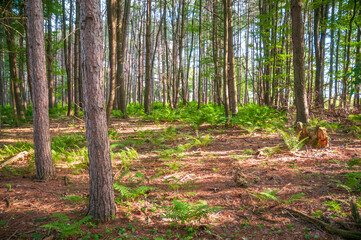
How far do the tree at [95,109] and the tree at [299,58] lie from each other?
6.00 metres

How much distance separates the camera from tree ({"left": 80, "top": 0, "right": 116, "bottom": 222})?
2596 mm

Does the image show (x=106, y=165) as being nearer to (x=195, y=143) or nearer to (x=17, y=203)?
(x=17, y=203)

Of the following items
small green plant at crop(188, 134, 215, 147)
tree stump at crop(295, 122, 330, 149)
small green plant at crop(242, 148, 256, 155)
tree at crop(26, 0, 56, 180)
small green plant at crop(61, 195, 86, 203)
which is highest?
tree at crop(26, 0, 56, 180)

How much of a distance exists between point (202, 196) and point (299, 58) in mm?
5306

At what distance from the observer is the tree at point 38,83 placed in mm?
4027

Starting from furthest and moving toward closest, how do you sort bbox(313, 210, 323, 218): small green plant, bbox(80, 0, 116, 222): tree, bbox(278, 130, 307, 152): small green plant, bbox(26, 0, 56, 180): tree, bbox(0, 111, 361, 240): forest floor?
bbox(278, 130, 307, 152): small green plant < bbox(26, 0, 56, 180): tree < bbox(313, 210, 323, 218): small green plant < bbox(0, 111, 361, 240): forest floor < bbox(80, 0, 116, 222): tree

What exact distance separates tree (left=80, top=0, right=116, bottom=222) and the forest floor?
1.08 feet

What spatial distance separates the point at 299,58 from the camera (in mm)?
6617

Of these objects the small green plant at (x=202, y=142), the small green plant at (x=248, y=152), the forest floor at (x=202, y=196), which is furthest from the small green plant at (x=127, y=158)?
the small green plant at (x=248, y=152)

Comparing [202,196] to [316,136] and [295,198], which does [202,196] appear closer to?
[295,198]

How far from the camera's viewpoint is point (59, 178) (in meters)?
4.46

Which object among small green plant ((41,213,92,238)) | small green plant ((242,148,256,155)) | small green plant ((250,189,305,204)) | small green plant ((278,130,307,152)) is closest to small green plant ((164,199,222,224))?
small green plant ((250,189,305,204))

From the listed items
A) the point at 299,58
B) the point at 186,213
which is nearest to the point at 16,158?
the point at 186,213

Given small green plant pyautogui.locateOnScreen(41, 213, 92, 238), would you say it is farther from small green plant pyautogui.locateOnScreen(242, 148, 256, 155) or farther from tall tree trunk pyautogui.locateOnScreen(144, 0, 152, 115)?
tall tree trunk pyautogui.locateOnScreen(144, 0, 152, 115)
